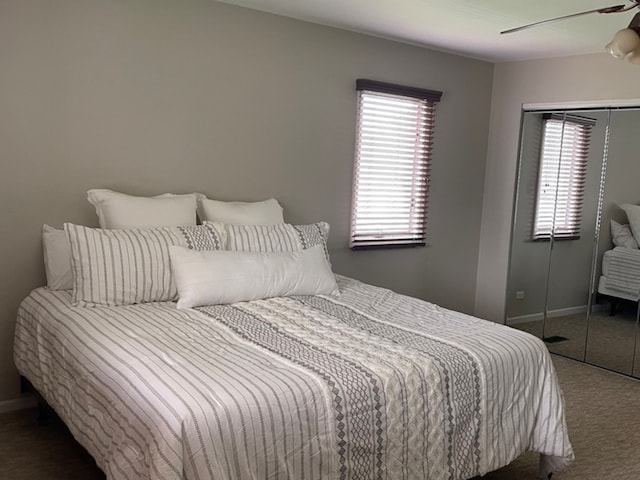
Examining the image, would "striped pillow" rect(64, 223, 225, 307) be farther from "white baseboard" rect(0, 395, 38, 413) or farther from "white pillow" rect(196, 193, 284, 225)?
"white baseboard" rect(0, 395, 38, 413)

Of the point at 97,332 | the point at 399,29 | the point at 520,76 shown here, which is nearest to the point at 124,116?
the point at 97,332

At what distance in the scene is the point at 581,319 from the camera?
4488 mm

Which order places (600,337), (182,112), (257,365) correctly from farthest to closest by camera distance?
(600,337), (182,112), (257,365)

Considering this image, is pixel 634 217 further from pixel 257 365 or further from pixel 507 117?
pixel 257 365

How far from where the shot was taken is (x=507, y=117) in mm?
4898

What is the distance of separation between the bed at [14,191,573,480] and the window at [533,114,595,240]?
1956 mm

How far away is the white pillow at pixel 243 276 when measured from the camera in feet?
9.37

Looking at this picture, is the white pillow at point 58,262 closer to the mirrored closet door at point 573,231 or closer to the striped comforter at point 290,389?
the striped comforter at point 290,389

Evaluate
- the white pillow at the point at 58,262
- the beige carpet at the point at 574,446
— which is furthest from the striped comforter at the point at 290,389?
the beige carpet at the point at 574,446

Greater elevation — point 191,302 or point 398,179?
point 398,179

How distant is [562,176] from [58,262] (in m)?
3.54

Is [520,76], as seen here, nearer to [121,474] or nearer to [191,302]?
[191,302]

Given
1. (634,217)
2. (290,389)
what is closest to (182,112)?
(290,389)

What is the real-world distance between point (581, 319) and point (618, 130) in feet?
4.57
